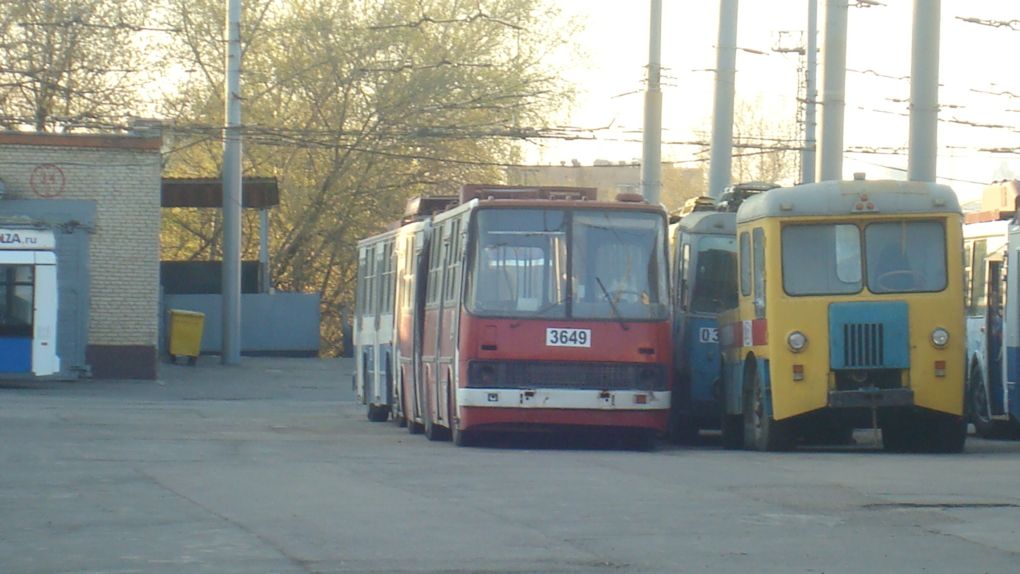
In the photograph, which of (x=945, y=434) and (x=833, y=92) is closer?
(x=945, y=434)

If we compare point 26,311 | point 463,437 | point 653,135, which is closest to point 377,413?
point 653,135

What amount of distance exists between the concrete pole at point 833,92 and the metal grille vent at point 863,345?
723 cm

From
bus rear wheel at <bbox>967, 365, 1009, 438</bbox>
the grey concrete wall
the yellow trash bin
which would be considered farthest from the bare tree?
bus rear wheel at <bbox>967, 365, 1009, 438</bbox>

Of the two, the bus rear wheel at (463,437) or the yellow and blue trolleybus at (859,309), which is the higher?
the yellow and blue trolleybus at (859,309)

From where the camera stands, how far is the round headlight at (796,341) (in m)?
17.1

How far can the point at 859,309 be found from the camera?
17.2 metres

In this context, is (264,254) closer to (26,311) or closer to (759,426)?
(26,311)

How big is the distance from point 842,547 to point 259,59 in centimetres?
3945

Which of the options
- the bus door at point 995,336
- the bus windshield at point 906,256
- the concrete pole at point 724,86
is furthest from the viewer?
the concrete pole at point 724,86

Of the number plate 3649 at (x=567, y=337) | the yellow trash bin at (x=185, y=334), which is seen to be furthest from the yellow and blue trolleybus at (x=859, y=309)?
the yellow trash bin at (x=185, y=334)

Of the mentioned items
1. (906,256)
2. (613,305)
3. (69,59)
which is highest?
(69,59)

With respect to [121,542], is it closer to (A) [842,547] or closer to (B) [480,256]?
(A) [842,547]

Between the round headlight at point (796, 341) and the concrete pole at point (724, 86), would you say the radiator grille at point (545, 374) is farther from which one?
the concrete pole at point (724, 86)

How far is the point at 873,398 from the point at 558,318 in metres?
3.21
